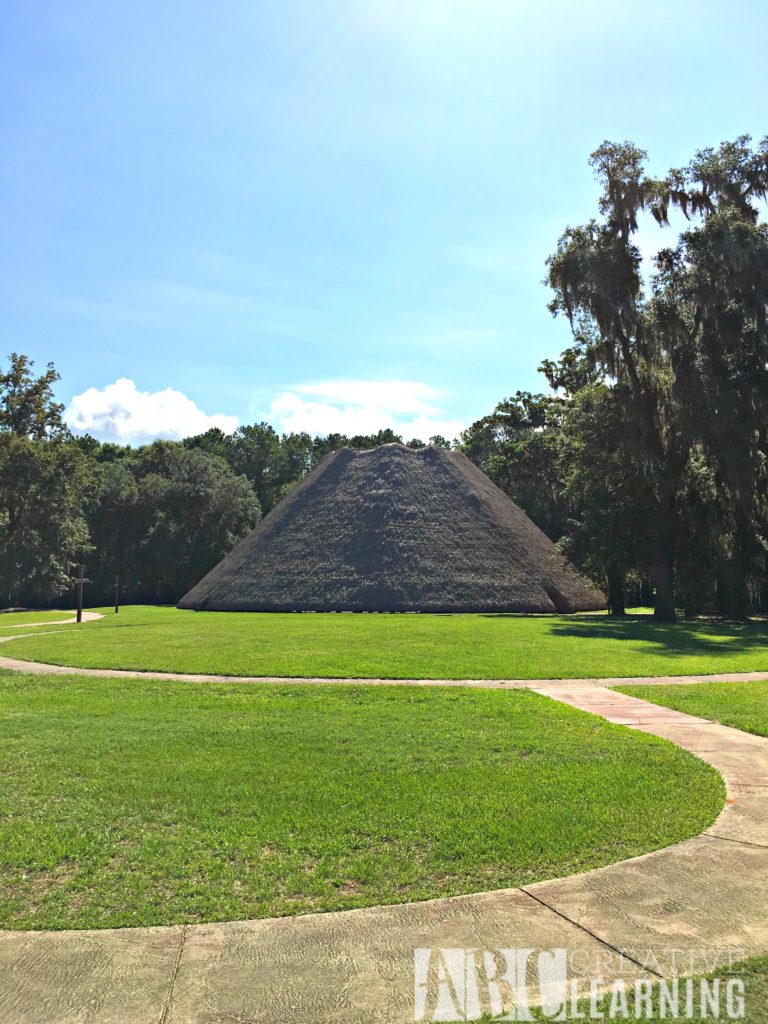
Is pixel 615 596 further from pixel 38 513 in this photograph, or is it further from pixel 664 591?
pixel 38 513

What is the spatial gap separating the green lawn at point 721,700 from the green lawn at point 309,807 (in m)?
1.71

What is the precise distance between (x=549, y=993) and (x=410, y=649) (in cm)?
1532

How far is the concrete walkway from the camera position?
129 inches

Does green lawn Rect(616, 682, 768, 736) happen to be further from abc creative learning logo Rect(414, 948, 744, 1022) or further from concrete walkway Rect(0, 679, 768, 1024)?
abc creative learning logo Rect(414, 948, 744, 1022)

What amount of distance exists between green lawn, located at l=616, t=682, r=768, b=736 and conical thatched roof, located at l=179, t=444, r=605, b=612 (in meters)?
23.8

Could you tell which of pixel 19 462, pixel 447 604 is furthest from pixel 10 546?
pixel 447 604

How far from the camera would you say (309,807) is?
600 cm

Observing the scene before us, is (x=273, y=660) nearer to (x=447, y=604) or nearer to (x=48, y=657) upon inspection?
(x=48, y=657)

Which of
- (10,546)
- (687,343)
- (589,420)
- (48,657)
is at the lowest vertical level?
(48,657)

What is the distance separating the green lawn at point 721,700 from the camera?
31.9 feet

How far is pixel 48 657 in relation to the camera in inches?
706

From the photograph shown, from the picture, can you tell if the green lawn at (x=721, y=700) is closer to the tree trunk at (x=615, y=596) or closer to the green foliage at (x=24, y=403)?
the tree trunk at (x=615, y=596)

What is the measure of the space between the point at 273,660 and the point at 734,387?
20.8 m

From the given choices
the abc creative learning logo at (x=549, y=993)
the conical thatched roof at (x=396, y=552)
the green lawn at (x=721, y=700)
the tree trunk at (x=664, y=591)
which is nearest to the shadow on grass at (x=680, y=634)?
the tree trunk at (x=664, y=591)
